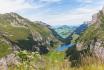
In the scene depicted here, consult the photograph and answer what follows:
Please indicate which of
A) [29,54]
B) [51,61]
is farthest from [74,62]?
[29,54]

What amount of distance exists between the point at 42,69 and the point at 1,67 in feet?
6.68

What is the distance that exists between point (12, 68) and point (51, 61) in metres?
1.63

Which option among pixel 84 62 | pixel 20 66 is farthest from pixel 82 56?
pixel 20 66

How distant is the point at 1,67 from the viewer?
10.9 metres

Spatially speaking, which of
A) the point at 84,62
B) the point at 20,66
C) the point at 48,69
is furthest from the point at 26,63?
the point at 84,62

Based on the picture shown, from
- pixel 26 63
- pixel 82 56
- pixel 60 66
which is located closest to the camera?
pixel 60 66

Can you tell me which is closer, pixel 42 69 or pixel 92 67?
pixel 92 67

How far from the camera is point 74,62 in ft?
38.3

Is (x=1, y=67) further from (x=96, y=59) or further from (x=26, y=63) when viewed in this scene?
(x=96, y=59)

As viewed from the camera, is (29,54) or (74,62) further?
(29,54)

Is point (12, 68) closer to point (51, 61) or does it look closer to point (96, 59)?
point (51, 61)

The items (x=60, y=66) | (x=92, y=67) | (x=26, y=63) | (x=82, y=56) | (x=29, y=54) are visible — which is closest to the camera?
(x=92, y=67)

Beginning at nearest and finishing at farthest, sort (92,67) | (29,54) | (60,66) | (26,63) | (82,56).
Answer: (92,67), (60,66), (82,56), (26,63), (29,54)

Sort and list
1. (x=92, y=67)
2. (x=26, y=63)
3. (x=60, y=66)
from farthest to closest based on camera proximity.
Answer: (x=26, y=63) < (x=60, y=66) < (x=92, y=67)
